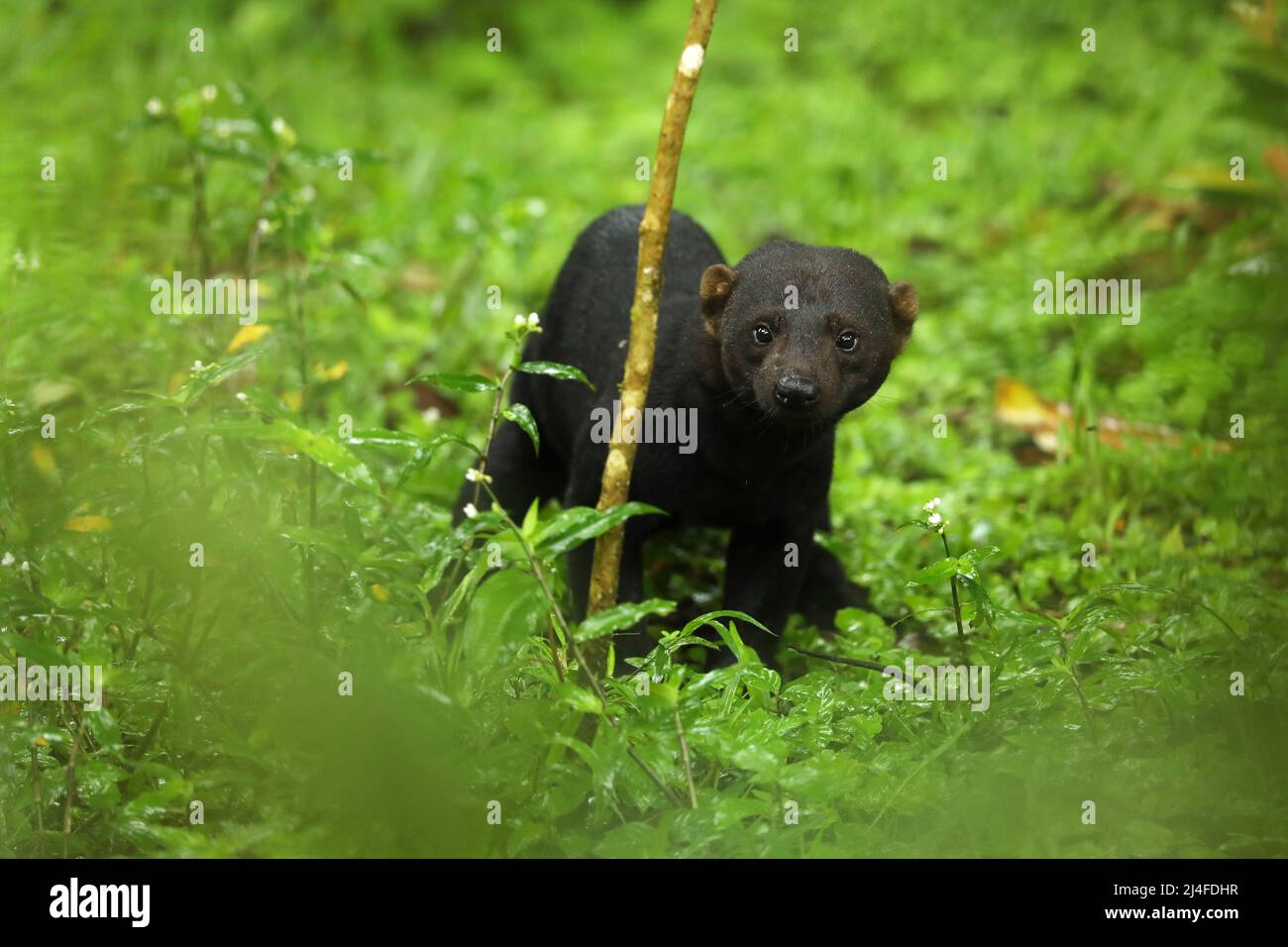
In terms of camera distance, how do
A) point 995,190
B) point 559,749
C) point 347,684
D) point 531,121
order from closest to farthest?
point 347,684, point 559,749, point 995,190, point 531,121

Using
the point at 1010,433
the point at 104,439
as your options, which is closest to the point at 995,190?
the point at 1010,433

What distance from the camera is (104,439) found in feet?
13.2

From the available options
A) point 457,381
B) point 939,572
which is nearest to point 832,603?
point 939,572

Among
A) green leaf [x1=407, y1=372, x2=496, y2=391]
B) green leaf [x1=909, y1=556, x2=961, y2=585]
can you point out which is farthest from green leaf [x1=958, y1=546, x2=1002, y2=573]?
green leaf [x1=407, y1=372, x2=496, y2=391]

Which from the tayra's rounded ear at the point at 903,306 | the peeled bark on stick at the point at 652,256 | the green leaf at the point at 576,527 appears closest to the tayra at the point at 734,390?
the tayra's rounded ear at the point at 903,306

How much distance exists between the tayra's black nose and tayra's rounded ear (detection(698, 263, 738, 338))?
0.47 metres

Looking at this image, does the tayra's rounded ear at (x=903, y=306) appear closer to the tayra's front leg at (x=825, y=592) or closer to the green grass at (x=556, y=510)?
the green grass at (x=556, y=510)

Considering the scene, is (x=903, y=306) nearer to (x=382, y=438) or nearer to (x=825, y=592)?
(x=825, y=592)

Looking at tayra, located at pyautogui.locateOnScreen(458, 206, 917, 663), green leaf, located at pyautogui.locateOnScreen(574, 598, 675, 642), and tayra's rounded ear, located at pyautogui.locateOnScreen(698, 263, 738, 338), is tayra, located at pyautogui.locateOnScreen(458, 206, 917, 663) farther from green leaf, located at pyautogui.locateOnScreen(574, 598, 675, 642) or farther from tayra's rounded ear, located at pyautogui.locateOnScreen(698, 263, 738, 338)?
green leaf, located at pyautogui.locateOnScreen(574, 598, 675, 642)

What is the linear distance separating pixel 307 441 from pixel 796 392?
4.72 ft

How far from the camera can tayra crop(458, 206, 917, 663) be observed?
4.32m

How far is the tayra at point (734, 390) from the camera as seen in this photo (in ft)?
14.2
